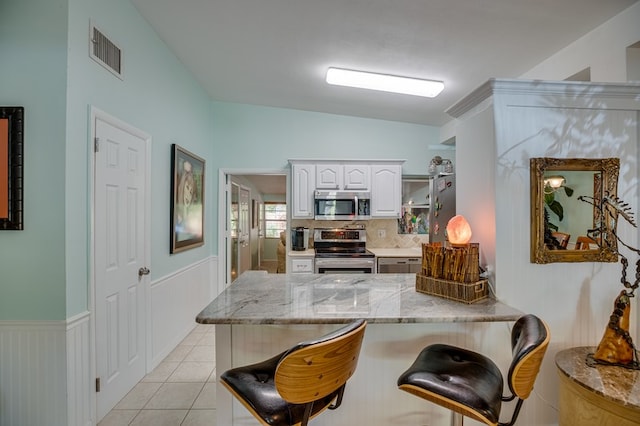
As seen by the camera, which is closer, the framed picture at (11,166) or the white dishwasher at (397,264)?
the framed picture at (11,166)

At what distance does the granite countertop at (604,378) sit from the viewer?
128 cm

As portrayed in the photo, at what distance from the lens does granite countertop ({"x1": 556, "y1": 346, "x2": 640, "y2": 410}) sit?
4.19 feet

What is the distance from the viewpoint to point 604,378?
141 cm

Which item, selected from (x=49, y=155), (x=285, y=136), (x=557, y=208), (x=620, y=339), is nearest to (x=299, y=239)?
(x=285, y=136)

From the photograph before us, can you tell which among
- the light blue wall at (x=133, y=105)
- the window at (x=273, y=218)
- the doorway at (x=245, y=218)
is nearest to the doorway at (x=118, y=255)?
the light blue wall at (x=133, y=105)

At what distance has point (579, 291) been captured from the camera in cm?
180

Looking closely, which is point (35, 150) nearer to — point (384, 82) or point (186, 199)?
point (186, 199)

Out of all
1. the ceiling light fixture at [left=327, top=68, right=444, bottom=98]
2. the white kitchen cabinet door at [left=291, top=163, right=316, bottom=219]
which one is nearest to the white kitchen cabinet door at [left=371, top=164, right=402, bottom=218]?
the white kitchen cabinet door at [left=291, top=163, right=316, bottom=219]

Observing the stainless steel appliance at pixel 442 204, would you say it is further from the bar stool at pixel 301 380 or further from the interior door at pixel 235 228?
the interior door at pixel 235 228

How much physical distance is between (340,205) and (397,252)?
102 centimetres

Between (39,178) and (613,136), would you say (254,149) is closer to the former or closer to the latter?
(39,178)

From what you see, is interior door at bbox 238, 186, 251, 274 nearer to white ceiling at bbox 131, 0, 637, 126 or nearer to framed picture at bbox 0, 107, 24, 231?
white ceiling at bbox 131, 0, 637, 126

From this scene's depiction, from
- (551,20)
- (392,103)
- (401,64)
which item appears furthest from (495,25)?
(392,103)

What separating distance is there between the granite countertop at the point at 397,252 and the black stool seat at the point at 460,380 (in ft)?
8.74
